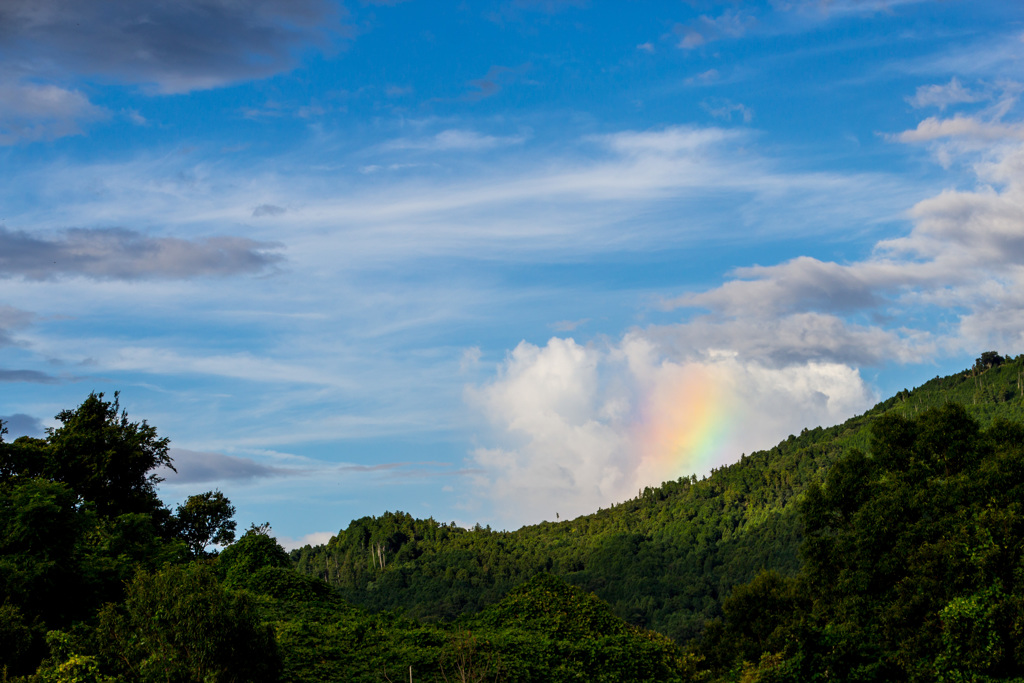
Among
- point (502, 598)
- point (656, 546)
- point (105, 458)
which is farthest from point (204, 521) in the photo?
point (656, 546)

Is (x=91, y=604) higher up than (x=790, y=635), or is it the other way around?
(x=91, y=604)

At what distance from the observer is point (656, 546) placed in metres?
115

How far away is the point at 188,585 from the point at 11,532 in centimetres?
688

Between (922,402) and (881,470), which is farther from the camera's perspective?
(922,402)

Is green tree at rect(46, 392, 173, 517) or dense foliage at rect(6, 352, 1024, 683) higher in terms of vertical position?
green tree at rect(46, 392, 173, 517)

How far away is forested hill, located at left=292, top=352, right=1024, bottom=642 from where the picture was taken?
92.5 meters

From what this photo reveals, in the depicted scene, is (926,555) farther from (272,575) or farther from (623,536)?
(623,536)

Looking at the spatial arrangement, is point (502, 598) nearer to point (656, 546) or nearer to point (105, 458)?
point (105, 458)

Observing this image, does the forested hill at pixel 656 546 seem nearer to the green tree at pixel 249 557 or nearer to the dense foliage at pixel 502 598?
the dense foliage at pixel 502 598

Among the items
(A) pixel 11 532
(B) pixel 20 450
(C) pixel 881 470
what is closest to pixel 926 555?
(C) pixel 881 470

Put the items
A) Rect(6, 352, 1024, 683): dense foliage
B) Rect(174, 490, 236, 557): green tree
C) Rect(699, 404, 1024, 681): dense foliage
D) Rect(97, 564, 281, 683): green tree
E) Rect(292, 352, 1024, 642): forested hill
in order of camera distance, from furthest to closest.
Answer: Rect(292, 352, 1024, 642): forested hill, Rect(174, 490, 236, 557): green tree, Rect(699, 404, 1024, 681): dense foliage, Rect(6, 352, 1024, 683): dense foliage, Rect(97, 564, 281, 683): green tree

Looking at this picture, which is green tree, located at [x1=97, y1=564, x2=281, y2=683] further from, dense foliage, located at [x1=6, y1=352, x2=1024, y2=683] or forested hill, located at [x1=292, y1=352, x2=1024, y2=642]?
forested hill, located at [x1=292, y1=352, x2=1024, y2=642]

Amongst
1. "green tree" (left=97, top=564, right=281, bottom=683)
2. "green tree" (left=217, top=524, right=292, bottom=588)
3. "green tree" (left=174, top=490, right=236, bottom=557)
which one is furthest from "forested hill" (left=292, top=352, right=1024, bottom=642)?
"green tree" (left=97, top=564, right=281, bottom=683)

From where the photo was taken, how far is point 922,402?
106750 mm
